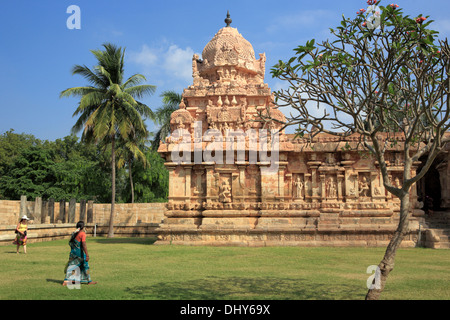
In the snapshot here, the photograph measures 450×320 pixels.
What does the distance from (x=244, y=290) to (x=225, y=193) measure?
384 inches

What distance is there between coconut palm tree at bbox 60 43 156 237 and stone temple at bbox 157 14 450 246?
5.76m

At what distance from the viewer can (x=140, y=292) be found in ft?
Answer: 24.3

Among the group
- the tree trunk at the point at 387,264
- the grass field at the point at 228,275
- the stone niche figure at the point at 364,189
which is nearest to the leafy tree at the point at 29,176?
the grass field at the point at 228,275

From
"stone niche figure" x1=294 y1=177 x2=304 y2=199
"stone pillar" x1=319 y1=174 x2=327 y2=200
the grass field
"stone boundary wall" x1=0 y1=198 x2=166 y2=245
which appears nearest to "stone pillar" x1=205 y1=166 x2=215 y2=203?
the grass field

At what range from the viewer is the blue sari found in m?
8.30

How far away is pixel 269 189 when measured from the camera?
56.7ft

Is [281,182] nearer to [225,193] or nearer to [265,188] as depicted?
[265,188]

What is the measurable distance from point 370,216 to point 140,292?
38.5ft

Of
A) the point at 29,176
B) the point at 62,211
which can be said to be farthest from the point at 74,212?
the point at 29,176

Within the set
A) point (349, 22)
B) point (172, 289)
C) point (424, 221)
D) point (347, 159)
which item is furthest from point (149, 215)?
point (349, 22)

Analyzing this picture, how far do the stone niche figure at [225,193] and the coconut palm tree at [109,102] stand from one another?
26.3ft

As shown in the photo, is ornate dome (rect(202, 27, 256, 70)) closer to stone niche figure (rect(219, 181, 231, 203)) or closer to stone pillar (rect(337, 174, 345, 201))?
stone niche figure (rect(219, 181, 231, 203))

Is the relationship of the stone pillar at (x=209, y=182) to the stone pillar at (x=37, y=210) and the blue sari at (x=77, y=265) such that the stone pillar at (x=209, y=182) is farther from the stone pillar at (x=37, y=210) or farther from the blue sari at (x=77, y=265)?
the stone pillar at (x=37, y=210)
